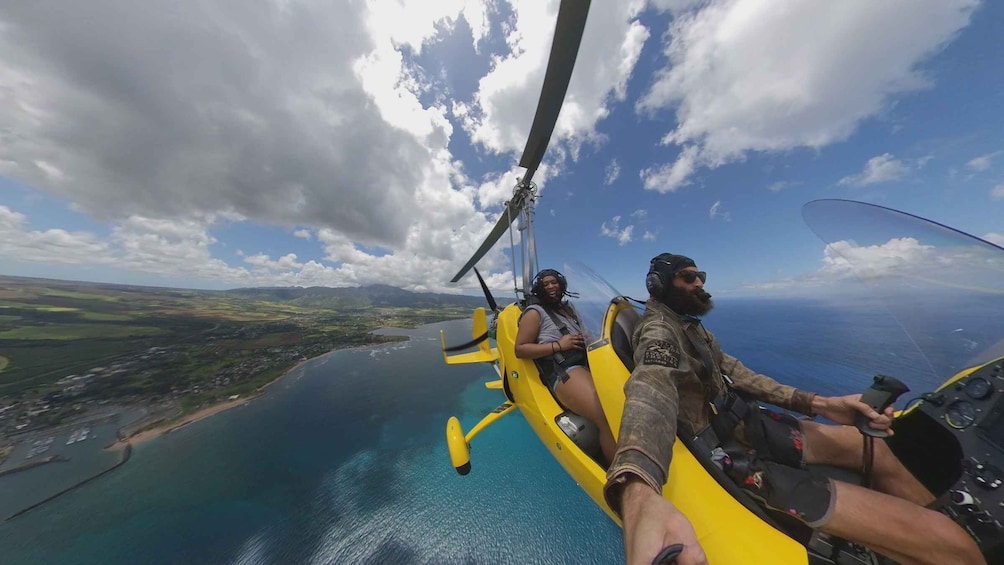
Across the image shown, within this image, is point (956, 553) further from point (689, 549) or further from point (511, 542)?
point (511, 542)

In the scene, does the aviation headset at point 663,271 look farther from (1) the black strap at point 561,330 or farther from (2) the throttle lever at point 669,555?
(2) the throttle lever at point 669,555

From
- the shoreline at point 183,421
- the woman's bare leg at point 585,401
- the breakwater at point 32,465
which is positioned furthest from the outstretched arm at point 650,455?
the breakwater at point 32,465

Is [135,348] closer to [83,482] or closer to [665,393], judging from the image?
[83,482]

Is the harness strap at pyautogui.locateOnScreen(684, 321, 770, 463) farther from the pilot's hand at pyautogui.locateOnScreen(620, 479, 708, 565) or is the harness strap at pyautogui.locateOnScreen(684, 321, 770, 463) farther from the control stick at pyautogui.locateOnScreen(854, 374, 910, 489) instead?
the pilot's hand at pyautogui.locateOnScreen(620, 479, 708, 565)

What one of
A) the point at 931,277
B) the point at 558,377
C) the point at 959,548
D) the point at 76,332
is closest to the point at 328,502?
the point at 558,377

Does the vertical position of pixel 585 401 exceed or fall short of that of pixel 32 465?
it exceeds it

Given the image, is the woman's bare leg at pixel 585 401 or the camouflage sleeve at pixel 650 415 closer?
the camouflage sleeve at pixel 650 415
